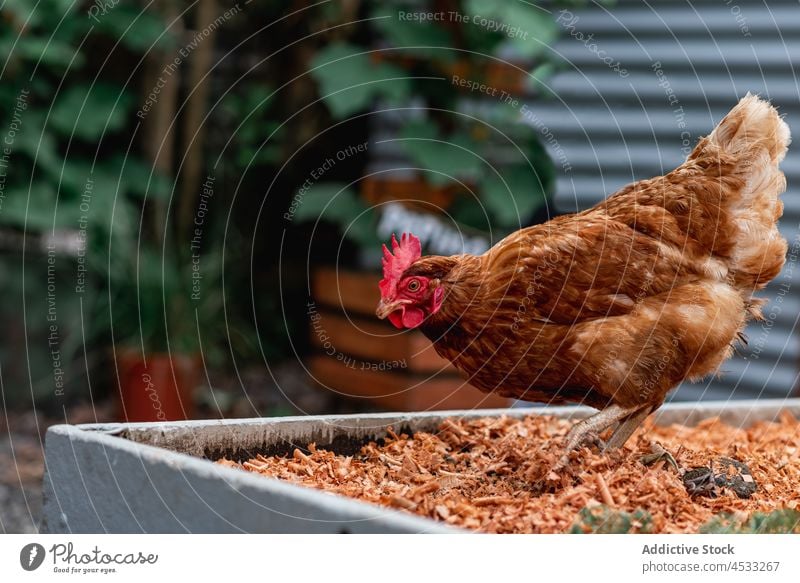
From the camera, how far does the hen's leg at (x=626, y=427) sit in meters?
2.92

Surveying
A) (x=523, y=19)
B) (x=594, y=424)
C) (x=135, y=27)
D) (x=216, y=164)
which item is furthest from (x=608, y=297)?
(x=135, y=27)

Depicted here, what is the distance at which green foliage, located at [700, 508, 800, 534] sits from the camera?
2334 millimetres

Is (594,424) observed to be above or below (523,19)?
below

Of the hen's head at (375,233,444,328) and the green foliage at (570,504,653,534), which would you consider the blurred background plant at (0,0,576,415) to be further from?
the green foliage at (570,504,653,534)

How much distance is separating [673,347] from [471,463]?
→ 2.43 ft

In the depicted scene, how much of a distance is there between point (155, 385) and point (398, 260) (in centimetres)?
376

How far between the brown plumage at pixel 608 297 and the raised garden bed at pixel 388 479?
0.24m

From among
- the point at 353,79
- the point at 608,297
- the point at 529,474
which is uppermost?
the point at 353,79

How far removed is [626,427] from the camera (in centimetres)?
296

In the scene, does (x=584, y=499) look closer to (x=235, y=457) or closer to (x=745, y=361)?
(x=235, y=457)

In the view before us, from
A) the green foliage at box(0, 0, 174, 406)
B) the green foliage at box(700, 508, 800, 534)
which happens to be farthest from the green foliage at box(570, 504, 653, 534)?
the green foliage at box(0, 0, 174, 406)

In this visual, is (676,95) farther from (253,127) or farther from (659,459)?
(659,459)

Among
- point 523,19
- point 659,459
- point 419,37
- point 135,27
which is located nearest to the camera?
point 659,459
